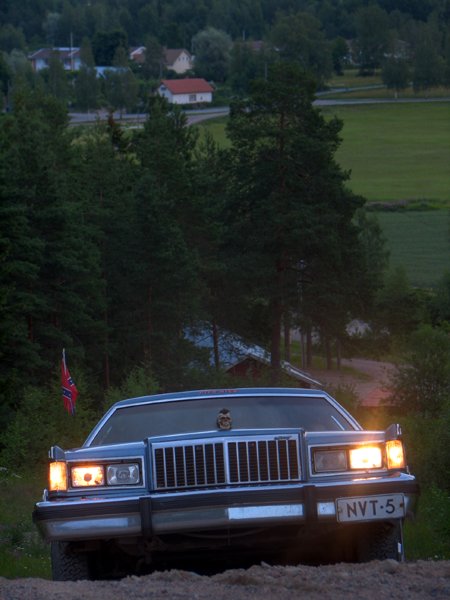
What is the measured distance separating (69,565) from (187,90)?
550ft

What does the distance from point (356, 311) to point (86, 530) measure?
4456 cm

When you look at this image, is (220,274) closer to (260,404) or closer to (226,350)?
(226,350)

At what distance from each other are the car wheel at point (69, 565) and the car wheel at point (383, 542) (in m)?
1.84

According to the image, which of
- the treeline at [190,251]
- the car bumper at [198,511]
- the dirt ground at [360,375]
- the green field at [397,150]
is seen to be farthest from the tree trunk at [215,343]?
the green field at [397,150]

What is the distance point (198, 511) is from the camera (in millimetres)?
6863

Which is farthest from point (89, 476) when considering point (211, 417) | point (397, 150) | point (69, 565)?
point (397, 150)

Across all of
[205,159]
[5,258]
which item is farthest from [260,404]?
[205,159]

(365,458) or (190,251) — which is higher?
(365,458)

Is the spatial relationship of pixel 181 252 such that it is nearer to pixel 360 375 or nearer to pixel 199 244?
pixel 199 244

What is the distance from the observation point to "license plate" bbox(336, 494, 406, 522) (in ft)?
22.8

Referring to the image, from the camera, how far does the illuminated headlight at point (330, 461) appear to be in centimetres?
717

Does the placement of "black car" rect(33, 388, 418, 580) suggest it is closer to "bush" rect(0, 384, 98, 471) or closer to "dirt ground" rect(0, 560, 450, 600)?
"dirt ground" rect(0, 560, 450, 600)

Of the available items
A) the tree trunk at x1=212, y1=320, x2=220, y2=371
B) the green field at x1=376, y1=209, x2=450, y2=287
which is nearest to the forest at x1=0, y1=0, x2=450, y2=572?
the tree trunk at x1=212, y1=320, x2=220, y2=371

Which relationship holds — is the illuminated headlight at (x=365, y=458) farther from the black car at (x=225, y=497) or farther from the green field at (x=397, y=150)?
the green field at (x=397, y=150)
